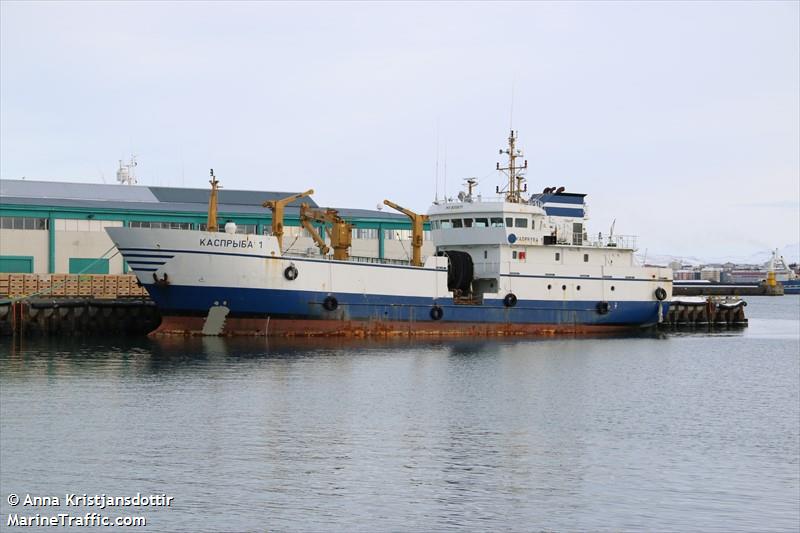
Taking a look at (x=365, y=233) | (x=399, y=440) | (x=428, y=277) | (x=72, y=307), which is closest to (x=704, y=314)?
(x=365, y=233)

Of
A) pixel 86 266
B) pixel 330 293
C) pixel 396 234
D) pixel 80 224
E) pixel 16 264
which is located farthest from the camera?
pixel 396 234

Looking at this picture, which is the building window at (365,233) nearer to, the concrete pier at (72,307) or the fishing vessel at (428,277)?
the fishing vessel at (428,277)

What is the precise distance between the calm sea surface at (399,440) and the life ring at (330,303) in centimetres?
640

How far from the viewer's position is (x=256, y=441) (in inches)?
931

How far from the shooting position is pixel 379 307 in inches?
1893

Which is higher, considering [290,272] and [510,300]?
[290,272]

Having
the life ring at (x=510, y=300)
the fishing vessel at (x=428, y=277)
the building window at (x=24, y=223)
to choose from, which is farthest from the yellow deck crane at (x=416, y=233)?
the building window at (x=24, y=223)

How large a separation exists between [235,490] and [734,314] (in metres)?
58.4

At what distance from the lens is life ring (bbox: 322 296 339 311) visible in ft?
152

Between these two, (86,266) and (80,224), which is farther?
(80,224)

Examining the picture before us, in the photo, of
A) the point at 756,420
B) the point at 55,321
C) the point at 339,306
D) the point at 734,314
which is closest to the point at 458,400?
the point at 756,420

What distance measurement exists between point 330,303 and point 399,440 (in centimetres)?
2264

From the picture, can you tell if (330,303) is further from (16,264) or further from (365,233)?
(365,233)

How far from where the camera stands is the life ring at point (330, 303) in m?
46.5
